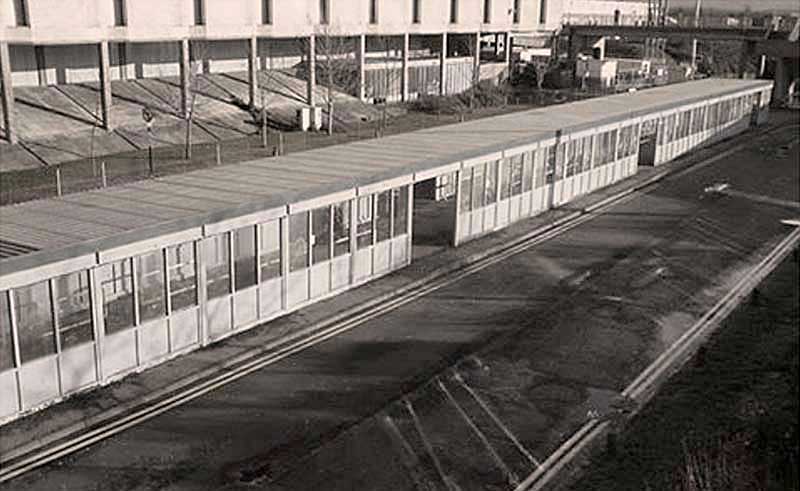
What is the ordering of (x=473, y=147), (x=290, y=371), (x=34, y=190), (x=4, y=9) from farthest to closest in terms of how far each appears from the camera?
(x=4, y=9) < (x=34, y=190) < (x=473, y=147) < (x=290, y=371)

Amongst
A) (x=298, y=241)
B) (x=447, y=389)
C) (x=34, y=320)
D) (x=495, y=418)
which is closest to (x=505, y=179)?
(x=298, y=241)

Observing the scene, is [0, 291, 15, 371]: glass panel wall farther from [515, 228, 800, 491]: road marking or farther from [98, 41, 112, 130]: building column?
[98, 41, 112, 130]: building column

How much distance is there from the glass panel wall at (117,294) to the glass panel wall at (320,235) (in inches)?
206

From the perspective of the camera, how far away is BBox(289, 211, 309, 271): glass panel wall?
64.5 feet

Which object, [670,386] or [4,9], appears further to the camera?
[4,9]

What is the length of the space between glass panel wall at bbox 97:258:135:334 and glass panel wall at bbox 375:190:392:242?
7.88m

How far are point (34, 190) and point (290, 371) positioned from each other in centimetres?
1947

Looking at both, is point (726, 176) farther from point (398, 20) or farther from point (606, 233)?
point (398, 20)

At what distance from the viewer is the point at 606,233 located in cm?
2889

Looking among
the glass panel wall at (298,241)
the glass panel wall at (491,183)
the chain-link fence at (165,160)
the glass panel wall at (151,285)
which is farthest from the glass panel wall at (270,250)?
the chain-link fence at (165,160)

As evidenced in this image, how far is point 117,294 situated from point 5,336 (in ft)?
7.44

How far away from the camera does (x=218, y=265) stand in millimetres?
17906

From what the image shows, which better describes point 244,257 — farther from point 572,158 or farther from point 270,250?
point 572,158

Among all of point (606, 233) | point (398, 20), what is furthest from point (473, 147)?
point (398, 20)
